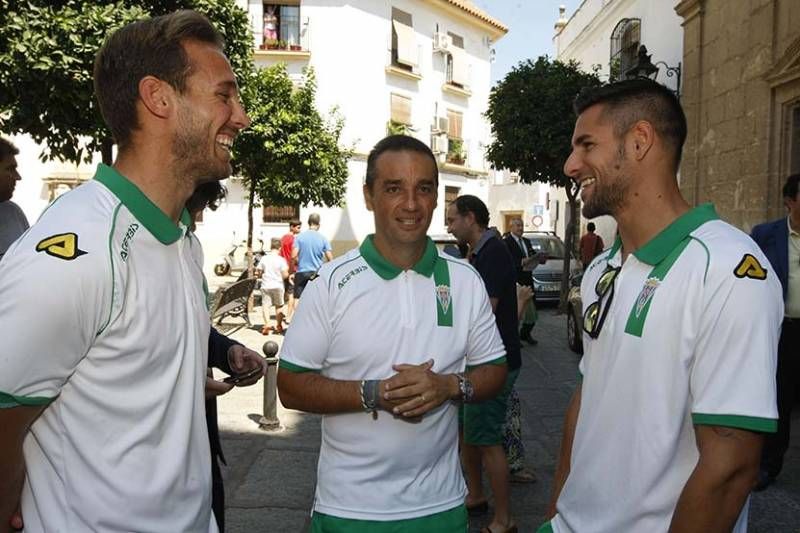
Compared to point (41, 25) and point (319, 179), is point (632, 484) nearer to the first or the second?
point (41, 25)

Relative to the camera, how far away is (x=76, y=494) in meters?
1.65

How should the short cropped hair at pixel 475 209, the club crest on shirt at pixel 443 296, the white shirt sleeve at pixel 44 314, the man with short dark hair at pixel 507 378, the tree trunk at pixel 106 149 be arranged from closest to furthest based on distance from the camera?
1. the white shirt sleeve at pixel 44 314
2. the club crest on shirt at pixel 443 296
3. the man with short dark hair at pixel 507 378
4. the short cropped hair at pixel 475 209
5. the tree trunk at pixel 106 149

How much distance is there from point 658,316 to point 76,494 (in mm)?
1534

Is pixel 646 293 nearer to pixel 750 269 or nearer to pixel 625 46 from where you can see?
pixel 750 269

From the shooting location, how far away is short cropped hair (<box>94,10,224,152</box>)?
1.90 m

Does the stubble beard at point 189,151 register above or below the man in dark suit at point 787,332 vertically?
above

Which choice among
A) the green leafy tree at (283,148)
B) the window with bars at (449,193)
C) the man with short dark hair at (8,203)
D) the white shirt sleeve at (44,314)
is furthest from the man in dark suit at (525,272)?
the window with bars at (449,193)

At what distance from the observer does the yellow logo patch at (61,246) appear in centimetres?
153

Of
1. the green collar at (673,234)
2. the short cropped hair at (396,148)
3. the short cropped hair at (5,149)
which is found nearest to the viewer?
the green collar at (673,234)

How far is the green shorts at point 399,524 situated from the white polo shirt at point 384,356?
2 centimetres

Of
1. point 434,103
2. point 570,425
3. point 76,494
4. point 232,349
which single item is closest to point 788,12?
point 570,425

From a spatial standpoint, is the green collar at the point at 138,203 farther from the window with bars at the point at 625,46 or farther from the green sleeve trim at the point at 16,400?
the window with bars at the point at 625,46

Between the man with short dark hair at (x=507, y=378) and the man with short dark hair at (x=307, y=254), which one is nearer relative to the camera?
the man with short dark hair at (x=507, y=378)

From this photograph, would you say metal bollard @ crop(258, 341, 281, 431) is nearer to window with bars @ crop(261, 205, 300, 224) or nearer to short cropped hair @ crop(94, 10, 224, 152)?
short cropped hair @ crop(94, 10, 224, 152)
